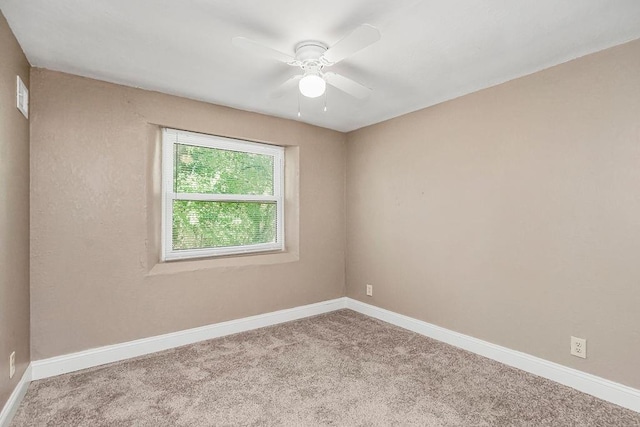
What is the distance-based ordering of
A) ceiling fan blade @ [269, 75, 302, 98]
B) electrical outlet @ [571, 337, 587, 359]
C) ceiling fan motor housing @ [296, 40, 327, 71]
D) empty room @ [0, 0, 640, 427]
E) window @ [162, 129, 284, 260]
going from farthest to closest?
1. window @ [162, 129, 284, 260]
2. ceiling fan blade @ [269, 75, 302, 98]
3. electrical outlet @ [571, 337, 587, 359]
4. ceiling fan motor housing @ [296, 40, 327, 71]
5. empty room @ [0, 0, 640, 427]

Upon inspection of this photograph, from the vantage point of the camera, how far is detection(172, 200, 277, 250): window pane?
3.01 m

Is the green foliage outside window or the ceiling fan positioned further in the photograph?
the green foliage outside window

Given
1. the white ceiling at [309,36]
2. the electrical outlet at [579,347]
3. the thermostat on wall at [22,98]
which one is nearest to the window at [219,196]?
the white ceiling at [309,36]

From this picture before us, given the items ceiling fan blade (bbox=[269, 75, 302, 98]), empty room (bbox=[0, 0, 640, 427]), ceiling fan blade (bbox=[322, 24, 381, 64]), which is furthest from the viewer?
ceiling fan blade (bbox=[269, 75, 302, 98])

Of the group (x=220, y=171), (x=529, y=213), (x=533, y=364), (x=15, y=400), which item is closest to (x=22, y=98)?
(x=220, y=171)

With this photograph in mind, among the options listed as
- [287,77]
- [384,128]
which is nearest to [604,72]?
[384,128]

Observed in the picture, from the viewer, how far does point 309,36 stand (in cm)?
187

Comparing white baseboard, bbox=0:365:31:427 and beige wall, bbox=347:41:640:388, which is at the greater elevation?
beige wall, bbox=347:41:640:388

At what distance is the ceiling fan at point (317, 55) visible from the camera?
160cm

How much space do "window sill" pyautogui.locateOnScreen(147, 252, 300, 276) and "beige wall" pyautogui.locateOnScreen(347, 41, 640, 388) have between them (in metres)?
1.13

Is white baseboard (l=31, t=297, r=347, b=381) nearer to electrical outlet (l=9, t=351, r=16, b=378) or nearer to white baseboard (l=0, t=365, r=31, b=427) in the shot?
white baseboard (l=0, t=365, r=31, b=427)

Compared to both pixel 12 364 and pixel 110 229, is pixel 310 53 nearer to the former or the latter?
pixel 110 229

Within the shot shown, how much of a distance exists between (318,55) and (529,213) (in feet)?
6.06

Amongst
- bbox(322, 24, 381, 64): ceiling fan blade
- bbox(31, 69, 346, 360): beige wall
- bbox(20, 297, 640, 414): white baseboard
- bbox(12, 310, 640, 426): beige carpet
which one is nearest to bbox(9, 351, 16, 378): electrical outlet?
bbox(20, 297, 640, 414): white baseboard
